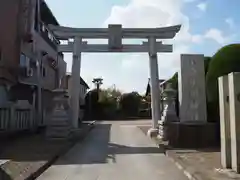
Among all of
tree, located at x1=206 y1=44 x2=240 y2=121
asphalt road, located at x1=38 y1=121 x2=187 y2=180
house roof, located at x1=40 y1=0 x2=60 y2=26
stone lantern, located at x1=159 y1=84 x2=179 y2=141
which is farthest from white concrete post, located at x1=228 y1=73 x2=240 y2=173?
house roof, located at x1=40 y1=0 x2=60 y2=26

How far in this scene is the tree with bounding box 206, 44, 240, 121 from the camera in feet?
53.7

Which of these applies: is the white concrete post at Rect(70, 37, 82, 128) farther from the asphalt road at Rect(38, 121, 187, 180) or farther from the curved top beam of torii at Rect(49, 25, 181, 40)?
the asphalt road at Rect(38, 121, 187, 180)

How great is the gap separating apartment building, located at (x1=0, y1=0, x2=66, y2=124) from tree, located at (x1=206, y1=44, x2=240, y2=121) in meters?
8.40

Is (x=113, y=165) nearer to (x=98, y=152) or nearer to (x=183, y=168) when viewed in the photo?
(x=183, y=168)

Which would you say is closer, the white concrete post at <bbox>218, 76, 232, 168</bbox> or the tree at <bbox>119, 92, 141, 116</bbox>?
the white concrete post at <bbox>218, 76, 232, 168</bbox>

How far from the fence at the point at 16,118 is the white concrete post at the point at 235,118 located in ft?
39.4

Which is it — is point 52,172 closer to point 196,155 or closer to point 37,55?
point 196,155

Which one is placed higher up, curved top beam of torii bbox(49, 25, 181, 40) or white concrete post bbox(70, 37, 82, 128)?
curved top beam of torii bbox(49, 25, 181, 40)

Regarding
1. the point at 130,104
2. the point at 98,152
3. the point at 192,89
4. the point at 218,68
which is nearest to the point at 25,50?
the point at 98,152

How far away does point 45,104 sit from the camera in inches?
1168

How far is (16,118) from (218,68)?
1084 cm

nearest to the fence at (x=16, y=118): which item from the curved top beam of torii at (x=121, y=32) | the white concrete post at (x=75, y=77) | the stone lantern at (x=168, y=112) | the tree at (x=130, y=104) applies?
the white concrete post at (x=75, y=77)

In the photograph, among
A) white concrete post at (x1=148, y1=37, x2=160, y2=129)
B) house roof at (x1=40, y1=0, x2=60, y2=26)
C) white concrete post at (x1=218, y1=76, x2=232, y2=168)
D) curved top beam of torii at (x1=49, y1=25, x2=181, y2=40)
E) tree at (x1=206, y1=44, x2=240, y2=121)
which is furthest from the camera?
house roof at (x1=40, y1=0, x2=60, y2=26)

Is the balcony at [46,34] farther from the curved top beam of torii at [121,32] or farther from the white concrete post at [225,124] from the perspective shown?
the white concrete post at [225,124]
